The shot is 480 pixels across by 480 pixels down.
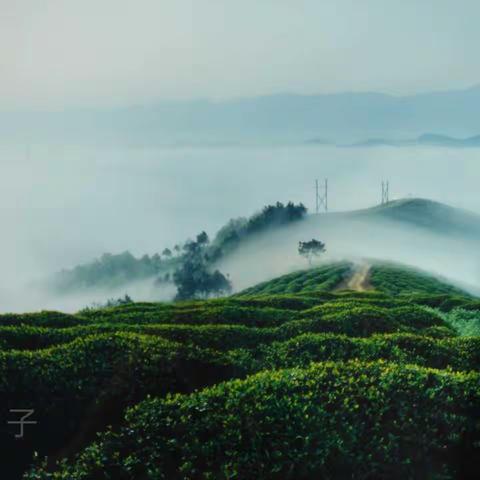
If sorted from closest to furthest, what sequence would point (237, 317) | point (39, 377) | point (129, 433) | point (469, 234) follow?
point (129, 433)
point (39, 377)
point (237, 317)
point (469, 234)

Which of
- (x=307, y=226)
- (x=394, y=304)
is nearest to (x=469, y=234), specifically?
(x=307, y=226)

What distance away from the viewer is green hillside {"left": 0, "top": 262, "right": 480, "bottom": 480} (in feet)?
32.1

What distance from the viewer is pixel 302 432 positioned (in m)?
10.1

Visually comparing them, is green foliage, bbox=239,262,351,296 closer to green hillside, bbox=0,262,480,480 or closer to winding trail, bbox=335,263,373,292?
winding trail, bbox=335,263,373,292

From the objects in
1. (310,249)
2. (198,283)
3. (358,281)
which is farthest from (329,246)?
(358,281)

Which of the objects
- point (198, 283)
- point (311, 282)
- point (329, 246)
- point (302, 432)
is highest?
point (302, 432)

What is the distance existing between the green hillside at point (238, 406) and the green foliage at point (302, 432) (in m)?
0.02

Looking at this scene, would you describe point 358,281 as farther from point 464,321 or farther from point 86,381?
point 86,381

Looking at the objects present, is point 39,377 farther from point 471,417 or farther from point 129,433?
point 471,417

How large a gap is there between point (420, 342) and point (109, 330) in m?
8.97

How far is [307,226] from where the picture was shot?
652ft

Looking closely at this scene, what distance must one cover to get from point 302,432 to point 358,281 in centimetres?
7964

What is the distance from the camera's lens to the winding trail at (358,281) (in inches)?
3204

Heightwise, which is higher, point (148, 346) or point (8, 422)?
point (148, 346)
